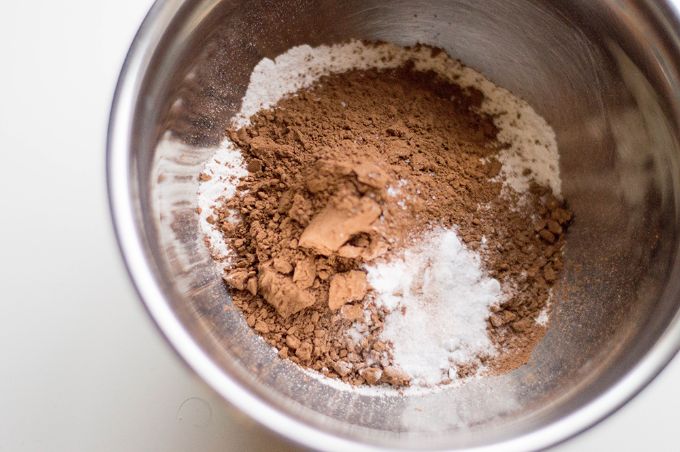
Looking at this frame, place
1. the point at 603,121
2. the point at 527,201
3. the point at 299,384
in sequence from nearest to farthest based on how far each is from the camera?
the point at 299,384
the point at 603,121
the point at 527,201

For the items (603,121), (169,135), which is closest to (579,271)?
(603,121)

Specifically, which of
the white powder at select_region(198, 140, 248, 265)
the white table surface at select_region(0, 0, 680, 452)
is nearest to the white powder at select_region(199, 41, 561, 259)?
the white powder at select_region(198, 140, 248, 265)

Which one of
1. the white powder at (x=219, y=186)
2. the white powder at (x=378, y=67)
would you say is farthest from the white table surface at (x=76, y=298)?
the white powder at (x=378, y=67)

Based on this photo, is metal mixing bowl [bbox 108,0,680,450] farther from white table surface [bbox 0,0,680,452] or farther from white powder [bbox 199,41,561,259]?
white table surface [bbox 0,0,680,452]

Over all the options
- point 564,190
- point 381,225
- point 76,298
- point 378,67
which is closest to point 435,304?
point 381,225

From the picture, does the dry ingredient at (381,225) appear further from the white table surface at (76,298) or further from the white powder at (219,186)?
the white table surface at (76,298)

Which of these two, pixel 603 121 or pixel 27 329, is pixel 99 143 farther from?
pixel 603 121
